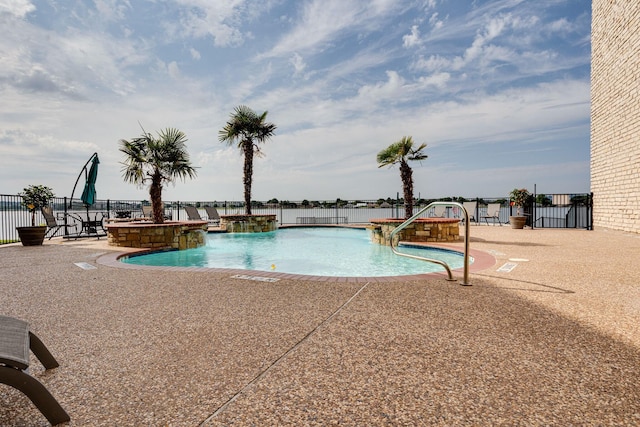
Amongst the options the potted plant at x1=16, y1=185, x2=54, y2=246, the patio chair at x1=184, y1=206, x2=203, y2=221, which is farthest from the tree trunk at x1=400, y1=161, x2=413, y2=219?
the potted plant at x1=16, y1=185, x2=54, y2=246

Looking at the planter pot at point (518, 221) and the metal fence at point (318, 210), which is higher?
the metal fence at point (318, 210)

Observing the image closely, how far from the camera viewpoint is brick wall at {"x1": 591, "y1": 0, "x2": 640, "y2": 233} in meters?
9.96

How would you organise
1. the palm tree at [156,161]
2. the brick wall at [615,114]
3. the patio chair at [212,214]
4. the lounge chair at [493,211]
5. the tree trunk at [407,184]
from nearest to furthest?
1. the palm tree at [156,161]
2. the brick wall at [615,114]
3. the tree trunk at [407,184]
4. the lounge chair at [493,211]
5. the patio chair at [212,214]

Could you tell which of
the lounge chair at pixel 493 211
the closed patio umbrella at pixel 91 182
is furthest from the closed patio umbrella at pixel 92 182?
the lounge chair at pixel 493 211

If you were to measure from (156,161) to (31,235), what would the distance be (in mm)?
3907

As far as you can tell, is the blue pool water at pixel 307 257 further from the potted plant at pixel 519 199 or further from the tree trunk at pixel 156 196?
the potted plant at pixel 519 199

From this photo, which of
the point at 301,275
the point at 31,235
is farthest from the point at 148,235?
the point at 301,275

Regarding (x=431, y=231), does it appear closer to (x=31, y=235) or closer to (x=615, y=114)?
(x=615, y=114)

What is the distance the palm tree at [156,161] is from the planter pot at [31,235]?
2.64 m

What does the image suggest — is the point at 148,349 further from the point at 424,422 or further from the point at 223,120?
the point at 223,120

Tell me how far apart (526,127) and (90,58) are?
18.1 m

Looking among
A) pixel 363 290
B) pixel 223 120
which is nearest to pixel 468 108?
pixel 223 120

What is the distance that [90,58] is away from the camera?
919 centimetres

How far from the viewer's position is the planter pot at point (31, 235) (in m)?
8.79
